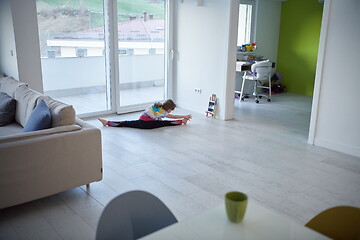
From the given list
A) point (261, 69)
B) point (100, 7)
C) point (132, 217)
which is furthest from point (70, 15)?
point (132, 217)

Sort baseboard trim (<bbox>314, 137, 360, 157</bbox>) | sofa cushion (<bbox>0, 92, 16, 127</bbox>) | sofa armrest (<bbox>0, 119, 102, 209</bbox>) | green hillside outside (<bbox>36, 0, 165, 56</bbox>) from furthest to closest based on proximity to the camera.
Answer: green hillside outside (<bbox>36, 0, 165, 56</bbox>) → baseboard trim (<bbox>314, 137, 360, 157</bbox>) → sofa cushion (<bbox>0, 92, 16, 127</bbox>) → sofa armrest (<bbox>0, 119, 102, 209</bbox>)

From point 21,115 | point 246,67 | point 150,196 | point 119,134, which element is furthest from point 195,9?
point 150,196

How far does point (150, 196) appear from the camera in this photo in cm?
151

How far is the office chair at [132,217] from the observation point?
1380mm

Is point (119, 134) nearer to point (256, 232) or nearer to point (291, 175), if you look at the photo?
point (291, 175)

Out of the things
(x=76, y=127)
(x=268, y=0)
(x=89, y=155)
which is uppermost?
(x=268, y=0)

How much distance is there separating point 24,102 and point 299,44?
6550 mm

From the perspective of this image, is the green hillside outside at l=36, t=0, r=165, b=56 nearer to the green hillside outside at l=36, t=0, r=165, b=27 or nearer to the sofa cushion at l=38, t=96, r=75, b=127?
the green hillside outside at l=36, t=0, r=165, b=27

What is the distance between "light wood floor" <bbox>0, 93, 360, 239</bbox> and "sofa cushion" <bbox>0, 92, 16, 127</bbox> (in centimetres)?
115

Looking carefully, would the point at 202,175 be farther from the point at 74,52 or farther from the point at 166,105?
the point at 74,52

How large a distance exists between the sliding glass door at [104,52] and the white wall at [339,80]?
3072 mm

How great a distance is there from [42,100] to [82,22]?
96.4 inches

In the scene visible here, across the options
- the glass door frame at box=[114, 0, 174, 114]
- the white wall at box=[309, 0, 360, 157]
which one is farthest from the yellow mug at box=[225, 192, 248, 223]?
the glass door frame at box=[114, 0, 174, 114]

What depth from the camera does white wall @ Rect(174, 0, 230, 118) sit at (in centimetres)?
555
